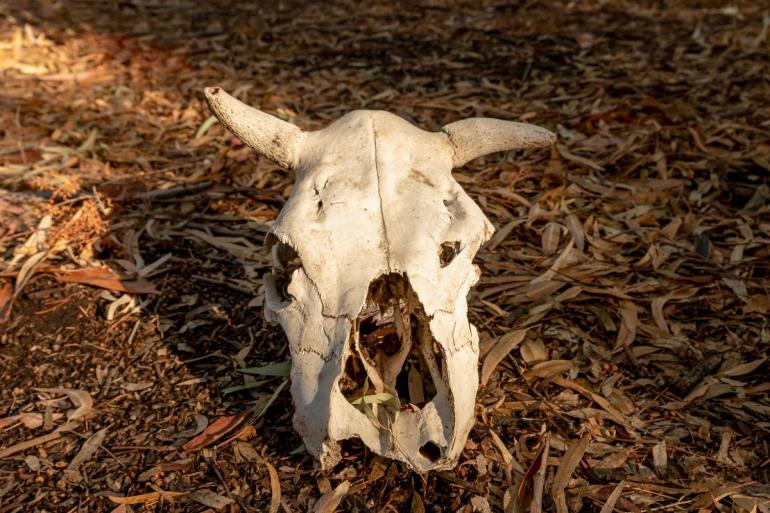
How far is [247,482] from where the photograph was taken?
8.92 feet

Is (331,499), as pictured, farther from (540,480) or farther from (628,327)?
(628,327)

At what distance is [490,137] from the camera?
9.77ft

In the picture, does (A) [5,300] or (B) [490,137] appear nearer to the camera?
(B) [490,137]

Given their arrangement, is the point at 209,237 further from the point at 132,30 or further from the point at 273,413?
the point at 132,30

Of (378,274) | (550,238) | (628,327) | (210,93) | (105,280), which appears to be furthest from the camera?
(550,238)

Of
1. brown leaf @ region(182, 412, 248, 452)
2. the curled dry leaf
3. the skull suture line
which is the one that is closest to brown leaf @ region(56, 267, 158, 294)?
the curled dry leaf

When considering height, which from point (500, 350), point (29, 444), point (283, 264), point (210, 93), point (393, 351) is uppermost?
point (210, 93)

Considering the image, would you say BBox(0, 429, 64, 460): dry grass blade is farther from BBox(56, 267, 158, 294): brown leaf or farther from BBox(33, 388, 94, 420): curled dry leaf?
BBox(56, 267, 158, 294): brown leaf

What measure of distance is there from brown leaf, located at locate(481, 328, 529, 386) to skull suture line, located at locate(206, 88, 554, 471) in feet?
1.11

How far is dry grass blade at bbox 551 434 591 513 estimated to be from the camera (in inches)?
101

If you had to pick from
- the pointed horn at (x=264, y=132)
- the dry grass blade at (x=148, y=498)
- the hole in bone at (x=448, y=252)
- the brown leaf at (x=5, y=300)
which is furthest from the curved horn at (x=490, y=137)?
the brown leaf at (x=5, y=300)

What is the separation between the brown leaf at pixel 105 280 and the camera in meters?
3.75

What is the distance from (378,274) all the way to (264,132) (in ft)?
2.91

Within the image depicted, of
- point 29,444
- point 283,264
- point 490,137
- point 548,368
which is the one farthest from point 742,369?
point 29,444
